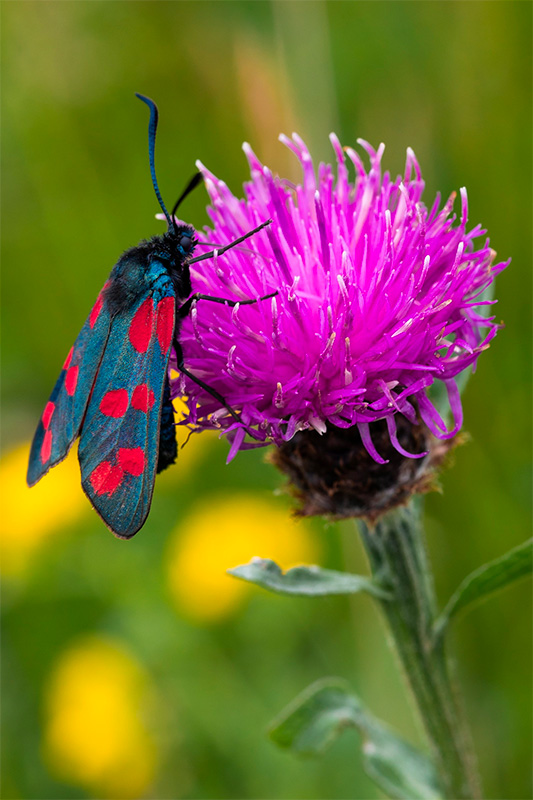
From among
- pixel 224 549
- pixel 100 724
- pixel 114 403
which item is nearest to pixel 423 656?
pixel 114 403

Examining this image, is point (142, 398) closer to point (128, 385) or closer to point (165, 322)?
point (128, 385)

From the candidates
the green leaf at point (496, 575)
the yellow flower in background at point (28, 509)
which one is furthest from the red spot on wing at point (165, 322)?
the yellow flower in background at point (28, 509)

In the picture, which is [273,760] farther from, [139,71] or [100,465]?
[139,71]

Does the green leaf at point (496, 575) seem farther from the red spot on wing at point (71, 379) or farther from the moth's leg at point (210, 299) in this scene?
the red spot on wing at point (71, 379)

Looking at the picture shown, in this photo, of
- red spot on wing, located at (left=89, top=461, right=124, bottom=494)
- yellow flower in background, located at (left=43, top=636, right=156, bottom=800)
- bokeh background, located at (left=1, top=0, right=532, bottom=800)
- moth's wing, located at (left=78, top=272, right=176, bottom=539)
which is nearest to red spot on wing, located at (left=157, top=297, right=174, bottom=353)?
moth's wing, located at (left=78, top=272, right=176, bottom=539)

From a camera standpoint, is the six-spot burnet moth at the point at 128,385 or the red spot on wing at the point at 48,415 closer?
the six-spot burnet moth at the point at 128,385

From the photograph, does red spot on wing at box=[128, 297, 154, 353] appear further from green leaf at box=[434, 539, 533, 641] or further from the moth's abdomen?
green leaf at box=[434, 539, 533, 641]
